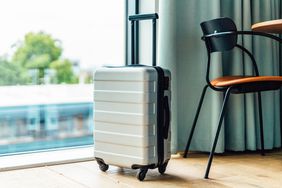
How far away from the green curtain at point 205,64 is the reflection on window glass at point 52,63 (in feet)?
1.40

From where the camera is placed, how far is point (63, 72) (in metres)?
2.60

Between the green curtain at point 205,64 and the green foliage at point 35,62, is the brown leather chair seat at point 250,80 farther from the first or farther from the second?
the green foliage at point 35,62

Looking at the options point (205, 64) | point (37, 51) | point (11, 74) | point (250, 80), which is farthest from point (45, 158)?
point (250, 80)

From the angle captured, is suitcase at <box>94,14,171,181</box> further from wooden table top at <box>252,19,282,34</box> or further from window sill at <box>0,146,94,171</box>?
wooden table top at <box>252,19,282,34</box>

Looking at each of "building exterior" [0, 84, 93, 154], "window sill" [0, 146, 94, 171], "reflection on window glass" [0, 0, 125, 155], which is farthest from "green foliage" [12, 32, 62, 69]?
"window sill" [0, 146, 94, 171]

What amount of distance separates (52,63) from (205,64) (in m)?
0.92

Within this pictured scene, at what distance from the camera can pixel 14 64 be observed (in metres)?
2.41

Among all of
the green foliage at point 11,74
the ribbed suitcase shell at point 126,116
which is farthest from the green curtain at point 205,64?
the green foliage at point 11,74

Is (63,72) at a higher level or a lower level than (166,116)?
higher

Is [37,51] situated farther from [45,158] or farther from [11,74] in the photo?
[45,158]

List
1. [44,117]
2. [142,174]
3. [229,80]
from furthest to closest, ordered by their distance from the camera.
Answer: [44,117] < [229,80] < [142,174]

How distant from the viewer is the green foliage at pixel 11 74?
2.37 metres

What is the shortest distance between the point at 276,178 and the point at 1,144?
1507 millimetres

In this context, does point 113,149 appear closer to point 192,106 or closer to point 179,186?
point 179,186
